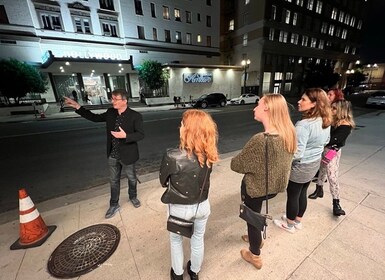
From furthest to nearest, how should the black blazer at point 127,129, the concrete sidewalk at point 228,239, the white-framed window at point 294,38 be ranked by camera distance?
the white-framed window at point 294,38
the black blazer at point 127,129
the concrete sidewalk at point 228,239

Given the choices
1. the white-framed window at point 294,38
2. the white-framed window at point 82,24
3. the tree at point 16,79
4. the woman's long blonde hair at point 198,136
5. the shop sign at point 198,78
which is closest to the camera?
the woman's long blonde hair at point 198,136

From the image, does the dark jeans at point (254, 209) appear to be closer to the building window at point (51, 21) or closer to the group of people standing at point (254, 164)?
the group of people standing at point (254, 164)

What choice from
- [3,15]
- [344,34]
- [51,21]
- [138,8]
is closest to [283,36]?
[344,34]

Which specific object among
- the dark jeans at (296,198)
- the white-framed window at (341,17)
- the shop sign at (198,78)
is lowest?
the dark jeans at (296,198)

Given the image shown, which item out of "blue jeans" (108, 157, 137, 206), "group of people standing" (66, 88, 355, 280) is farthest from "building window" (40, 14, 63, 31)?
"group of people standing" (66, 88, 355, 280)

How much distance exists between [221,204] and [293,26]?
38.6 meters

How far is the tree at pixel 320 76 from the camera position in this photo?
1247 inches

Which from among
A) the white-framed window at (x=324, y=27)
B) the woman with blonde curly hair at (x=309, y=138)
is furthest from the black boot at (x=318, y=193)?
the white-framed window at (x=324, y=27)

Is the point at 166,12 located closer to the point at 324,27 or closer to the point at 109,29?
the point at 109,29

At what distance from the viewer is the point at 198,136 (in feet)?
5.07

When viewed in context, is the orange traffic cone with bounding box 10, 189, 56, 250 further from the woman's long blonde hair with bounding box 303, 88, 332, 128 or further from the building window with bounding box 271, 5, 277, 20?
the building window with bounding box 271, 5, 277, 20

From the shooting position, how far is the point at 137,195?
3662mm

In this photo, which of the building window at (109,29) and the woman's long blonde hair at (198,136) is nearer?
the woman's long blonde hair at (198,136)

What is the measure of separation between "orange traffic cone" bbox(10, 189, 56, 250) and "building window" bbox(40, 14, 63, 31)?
1052 inches
